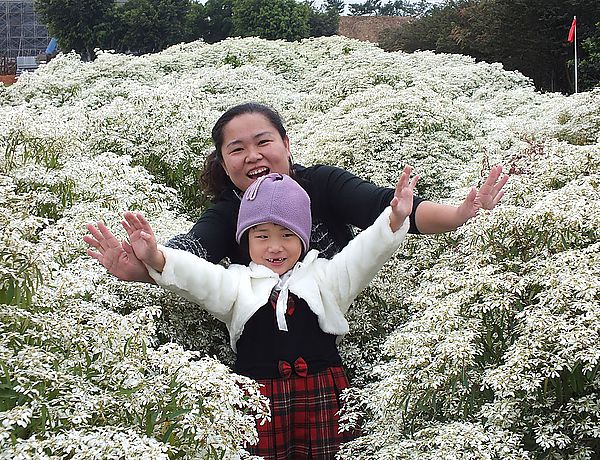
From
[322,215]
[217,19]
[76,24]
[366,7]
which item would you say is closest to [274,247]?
[322,215]

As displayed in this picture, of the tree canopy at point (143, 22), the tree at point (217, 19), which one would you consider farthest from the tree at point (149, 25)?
the tree at point (217, 19)

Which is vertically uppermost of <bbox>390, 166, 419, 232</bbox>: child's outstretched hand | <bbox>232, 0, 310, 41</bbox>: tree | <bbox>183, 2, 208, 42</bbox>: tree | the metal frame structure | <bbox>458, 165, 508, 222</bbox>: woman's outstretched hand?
the metal frame structure

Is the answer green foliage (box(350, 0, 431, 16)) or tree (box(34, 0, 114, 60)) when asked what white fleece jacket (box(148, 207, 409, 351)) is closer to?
tree (box(34, 0, 114, 60))

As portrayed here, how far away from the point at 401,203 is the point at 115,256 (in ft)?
3.62

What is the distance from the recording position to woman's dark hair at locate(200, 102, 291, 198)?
11.4 feet

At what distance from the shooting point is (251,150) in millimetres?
3348

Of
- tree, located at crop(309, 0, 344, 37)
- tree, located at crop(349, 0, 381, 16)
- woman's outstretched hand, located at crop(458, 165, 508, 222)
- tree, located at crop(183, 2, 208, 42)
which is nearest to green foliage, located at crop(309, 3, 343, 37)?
tree, located at crop(309, 0, 344, 37)

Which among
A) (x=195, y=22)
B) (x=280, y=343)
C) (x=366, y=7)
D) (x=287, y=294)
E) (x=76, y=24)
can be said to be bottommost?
(x=280, y=343)

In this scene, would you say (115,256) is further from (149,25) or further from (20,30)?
(20,30)

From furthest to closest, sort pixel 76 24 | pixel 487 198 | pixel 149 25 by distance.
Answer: pixel 149 25, pixel 76 24, pixel 487 198

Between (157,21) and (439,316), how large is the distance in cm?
4307

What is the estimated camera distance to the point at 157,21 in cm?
A: 4272

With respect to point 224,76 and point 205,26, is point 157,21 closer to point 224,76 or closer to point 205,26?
point 205,26

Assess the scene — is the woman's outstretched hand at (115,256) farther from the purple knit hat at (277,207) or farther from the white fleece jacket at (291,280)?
the purple knit hat at (277,207)
